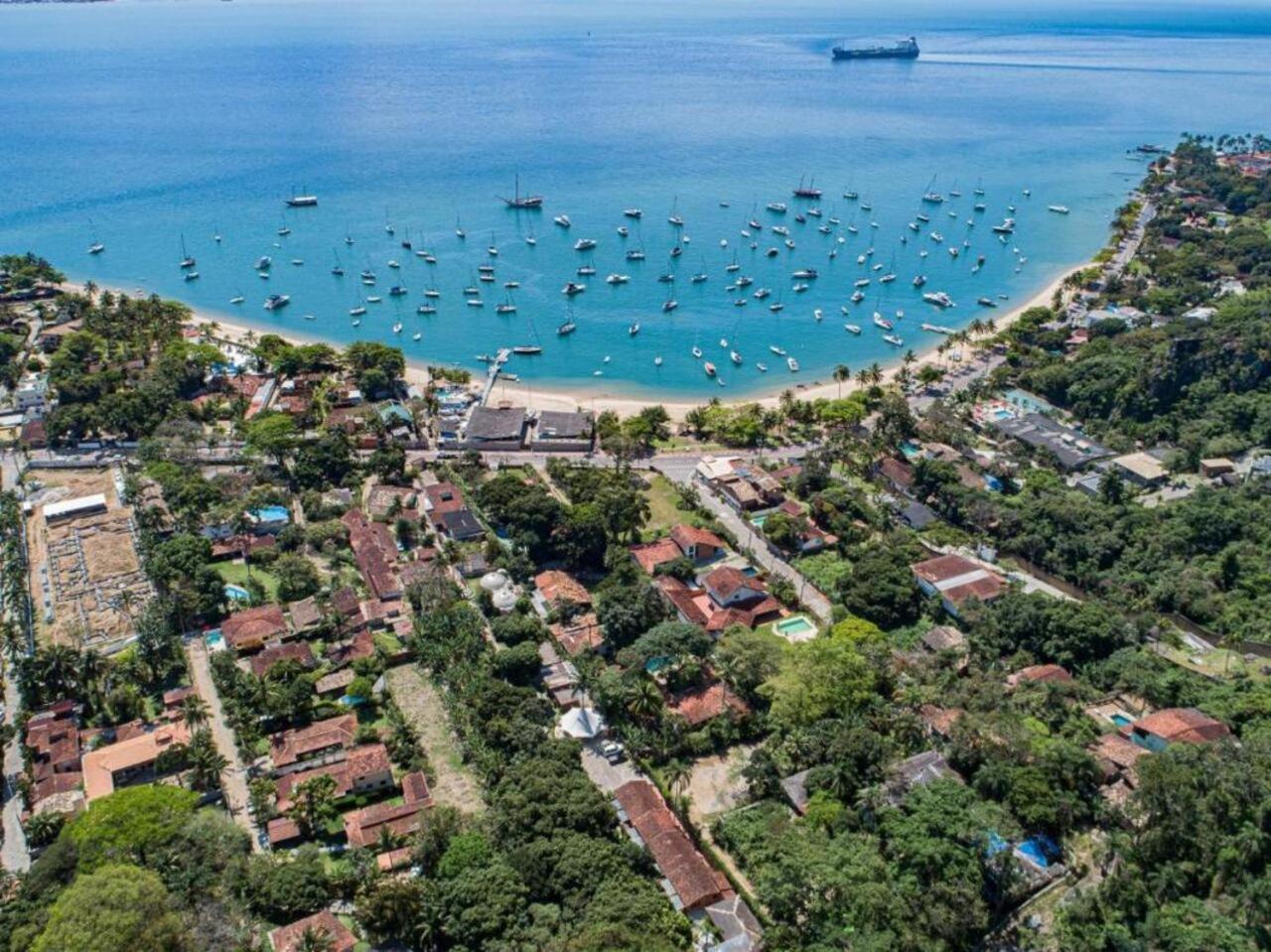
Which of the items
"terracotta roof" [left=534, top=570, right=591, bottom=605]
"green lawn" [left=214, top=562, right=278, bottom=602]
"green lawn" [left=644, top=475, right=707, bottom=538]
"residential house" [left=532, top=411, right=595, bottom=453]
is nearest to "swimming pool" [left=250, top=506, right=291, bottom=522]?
"green lawn" [left=214, top=562, right=278, bottom=602]

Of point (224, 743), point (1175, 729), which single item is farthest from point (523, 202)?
point (1175, 729)

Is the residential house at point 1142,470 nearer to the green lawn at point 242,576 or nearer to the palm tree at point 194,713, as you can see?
the green lawn at point 242,576

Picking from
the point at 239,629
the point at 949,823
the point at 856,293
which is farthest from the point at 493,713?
the point at 856,293

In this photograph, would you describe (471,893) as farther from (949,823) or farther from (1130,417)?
(1130,417)

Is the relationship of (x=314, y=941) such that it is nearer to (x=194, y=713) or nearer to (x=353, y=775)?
(x=353, y=775)

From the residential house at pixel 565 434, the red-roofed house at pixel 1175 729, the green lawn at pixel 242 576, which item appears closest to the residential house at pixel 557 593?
the green lawn at pixel 242 576

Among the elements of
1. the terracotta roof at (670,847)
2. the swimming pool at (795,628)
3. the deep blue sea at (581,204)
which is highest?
the deep blue sea at (581,204)

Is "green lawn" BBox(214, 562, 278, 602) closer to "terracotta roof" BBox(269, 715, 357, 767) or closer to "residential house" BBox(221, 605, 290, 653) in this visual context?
"residential house" BBox(221, 605, 290, 653)

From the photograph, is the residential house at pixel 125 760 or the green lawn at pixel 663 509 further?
the green lawn at pixel 663 509
